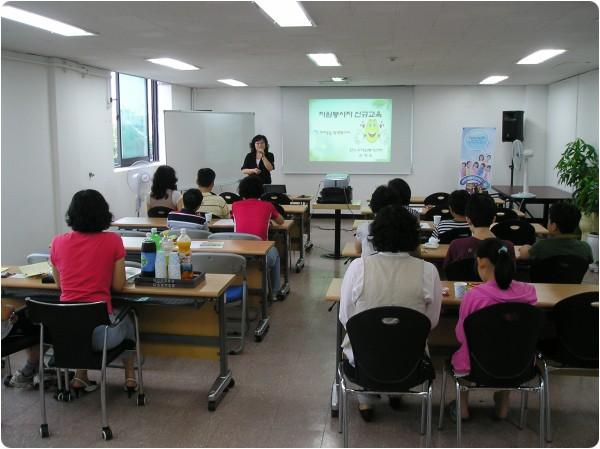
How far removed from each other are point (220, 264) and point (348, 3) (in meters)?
2.03

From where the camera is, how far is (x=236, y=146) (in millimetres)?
9914

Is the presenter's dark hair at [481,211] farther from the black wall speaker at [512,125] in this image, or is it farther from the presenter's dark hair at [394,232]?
the black wall speaker at [512,125]

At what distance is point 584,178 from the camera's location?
739 cm

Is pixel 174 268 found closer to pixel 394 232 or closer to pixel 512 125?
pixel 394 232

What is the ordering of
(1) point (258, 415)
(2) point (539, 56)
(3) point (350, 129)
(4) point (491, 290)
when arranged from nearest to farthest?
(4) point (491, 290)
(1) point (258, 415)
(2) point (539, 56)
(3) point (350, 129)

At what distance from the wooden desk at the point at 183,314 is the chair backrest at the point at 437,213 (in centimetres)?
298

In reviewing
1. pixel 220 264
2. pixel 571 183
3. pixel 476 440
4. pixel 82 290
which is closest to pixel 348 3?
pixel 220 264

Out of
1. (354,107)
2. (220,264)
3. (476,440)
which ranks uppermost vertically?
(354,107)

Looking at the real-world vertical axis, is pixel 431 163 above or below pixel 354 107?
below

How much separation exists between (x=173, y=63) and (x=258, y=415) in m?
5.33

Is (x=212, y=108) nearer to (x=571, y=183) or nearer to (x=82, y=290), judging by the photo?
(x=571, y=183)

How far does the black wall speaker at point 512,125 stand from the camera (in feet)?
33.0

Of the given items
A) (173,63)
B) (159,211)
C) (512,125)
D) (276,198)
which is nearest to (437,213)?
(276,198)

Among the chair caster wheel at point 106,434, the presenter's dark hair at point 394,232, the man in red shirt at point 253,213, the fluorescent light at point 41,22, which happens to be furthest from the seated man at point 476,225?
the fluorescent light at point 41,22
